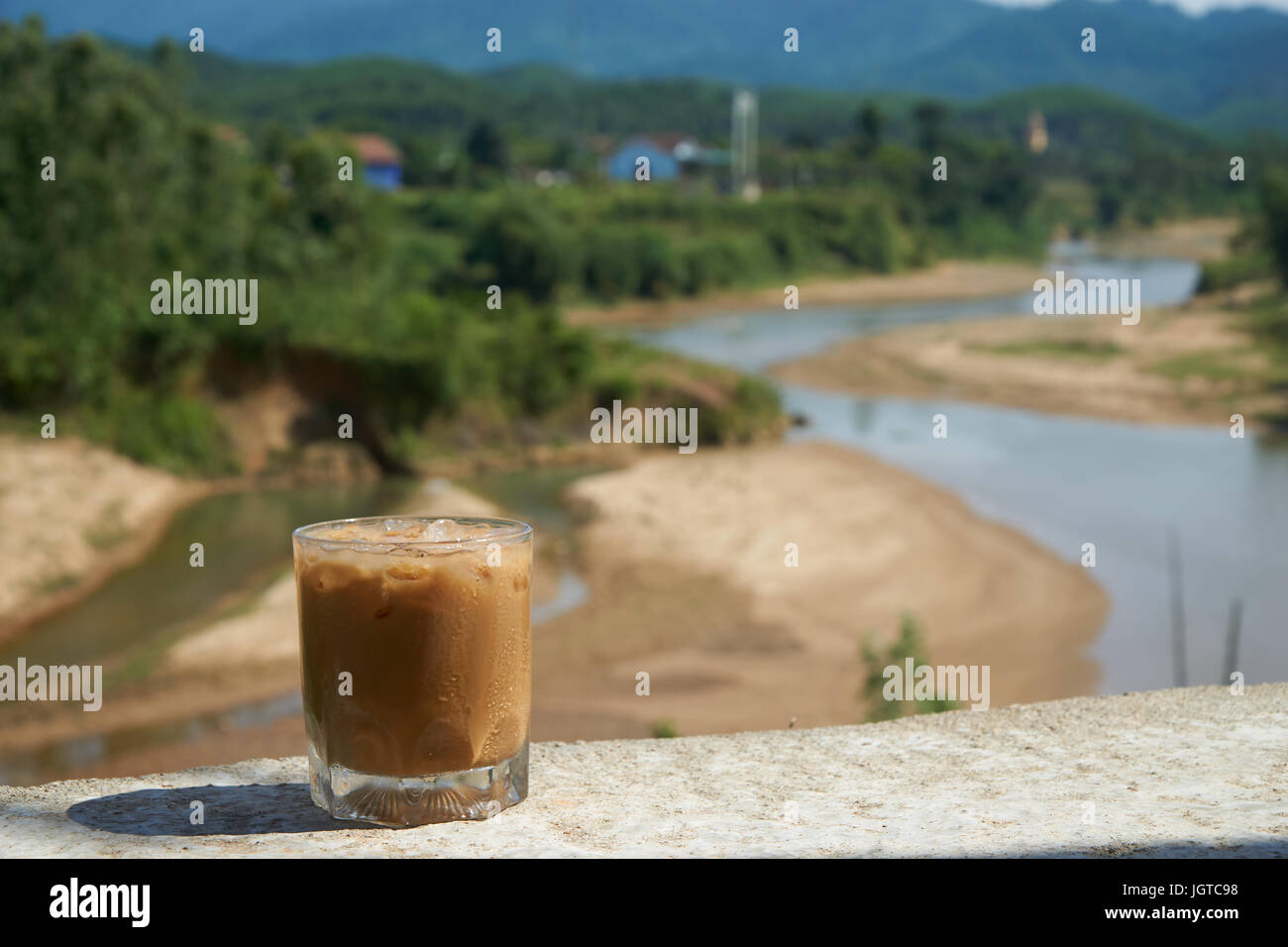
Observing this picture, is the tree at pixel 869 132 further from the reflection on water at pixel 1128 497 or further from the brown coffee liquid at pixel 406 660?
the brown coffee liquid at pixel 406 660

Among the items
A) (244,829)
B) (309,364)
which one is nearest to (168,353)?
(309,364)

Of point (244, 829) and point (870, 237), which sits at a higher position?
point (870, 237)

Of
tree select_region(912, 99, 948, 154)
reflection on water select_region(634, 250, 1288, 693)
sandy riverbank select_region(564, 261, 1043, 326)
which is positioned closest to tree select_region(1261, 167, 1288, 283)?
reflection on water select_region(634, 250, 1288, 693)

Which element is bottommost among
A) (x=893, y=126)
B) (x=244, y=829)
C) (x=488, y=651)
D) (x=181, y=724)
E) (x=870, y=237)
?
(x=181, y=724)

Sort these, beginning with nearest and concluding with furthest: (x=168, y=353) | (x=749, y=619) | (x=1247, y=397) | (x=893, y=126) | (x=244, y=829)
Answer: (x=244, y=829) < (x=749, y=619) < (x=168, y=353) < (x=1247, y=397) < (x=893, y=126)

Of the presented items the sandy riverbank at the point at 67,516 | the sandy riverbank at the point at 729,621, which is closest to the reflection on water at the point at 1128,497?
the sandy riverbank at the point at 729,621
